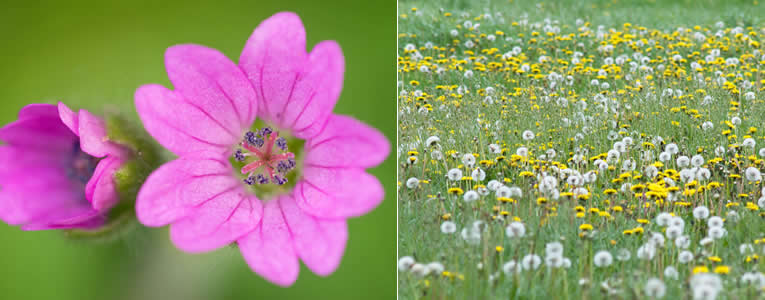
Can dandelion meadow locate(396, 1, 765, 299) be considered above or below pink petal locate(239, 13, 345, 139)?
below

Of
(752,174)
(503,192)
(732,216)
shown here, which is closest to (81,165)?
(503,192)

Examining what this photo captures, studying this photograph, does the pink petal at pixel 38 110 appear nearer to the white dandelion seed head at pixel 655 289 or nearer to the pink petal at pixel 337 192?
the pink petal at pixel 337 192

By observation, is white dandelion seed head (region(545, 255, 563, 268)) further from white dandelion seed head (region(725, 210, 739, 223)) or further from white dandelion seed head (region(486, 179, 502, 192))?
white dandelion seed head (region(725, 210, 739, 223))

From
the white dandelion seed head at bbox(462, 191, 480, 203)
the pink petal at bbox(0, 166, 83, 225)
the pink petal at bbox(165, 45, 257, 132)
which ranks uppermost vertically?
the pink petal at bbox(165, 45, 257, 132)

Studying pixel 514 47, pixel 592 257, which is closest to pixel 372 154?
pixel 592 257

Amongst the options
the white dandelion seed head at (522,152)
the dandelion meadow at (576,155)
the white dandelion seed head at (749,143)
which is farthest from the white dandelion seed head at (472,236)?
the white dandelion seed head at (749,143)

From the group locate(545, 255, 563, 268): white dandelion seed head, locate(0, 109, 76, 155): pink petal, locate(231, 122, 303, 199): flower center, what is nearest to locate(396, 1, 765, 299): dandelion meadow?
locate(545, 255, 563, 268): white dandelion seed head

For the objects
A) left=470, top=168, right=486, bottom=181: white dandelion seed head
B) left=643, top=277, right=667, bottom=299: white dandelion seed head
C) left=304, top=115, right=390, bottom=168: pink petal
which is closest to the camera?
left=304, top=115, right=390, bottom=168: pink petal

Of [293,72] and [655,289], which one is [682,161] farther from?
[293,72]
